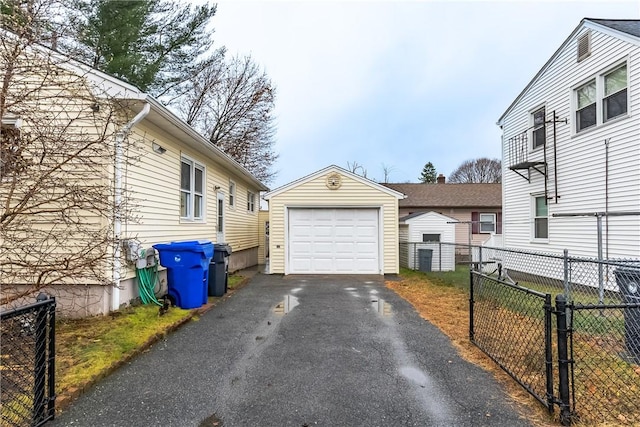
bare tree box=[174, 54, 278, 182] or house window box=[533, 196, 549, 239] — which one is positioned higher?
bare tree box=[174, 54, 278, 182]

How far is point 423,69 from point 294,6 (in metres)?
5.43

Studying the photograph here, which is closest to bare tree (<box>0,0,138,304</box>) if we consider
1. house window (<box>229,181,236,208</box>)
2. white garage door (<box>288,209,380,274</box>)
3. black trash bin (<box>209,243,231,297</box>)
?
black trash bin (<box>209,243,231,297</box>)

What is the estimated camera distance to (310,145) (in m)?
27.6

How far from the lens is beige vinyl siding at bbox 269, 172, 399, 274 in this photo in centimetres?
1127

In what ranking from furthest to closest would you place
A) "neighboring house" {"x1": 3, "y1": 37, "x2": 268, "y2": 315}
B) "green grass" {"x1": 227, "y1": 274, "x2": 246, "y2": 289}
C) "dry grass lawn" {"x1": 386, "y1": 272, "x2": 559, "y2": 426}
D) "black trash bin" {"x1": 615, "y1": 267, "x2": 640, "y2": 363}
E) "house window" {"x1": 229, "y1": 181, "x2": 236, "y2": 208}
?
1. "house window" {"x1": 229, "y1": 181, "x2": 236, "y2": 208}
2. "green grass" {"x1": 227, "y1": 274, "x2": 246, "y2": 289}
3. "neighboring house" {"x1": 3, "y1": 37, "x2": 268, "y2": 315}
4. "black trash bin" {"x1": 615, "y1": 267, "x2": 640, "y2": 363}
5. "dry grass lawn" {"x1": 386, "y1": 272, "x2": 559, "y2": 426}

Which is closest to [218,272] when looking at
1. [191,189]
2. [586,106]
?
[191,189]

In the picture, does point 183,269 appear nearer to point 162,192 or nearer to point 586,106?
point 162,192

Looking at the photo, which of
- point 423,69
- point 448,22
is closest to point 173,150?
point 448,22

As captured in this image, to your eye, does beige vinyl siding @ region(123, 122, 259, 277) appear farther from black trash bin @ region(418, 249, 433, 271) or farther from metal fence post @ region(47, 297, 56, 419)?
black trash bin @ region(418, 249, 433, 271)

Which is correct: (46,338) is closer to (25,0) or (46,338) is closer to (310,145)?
(25,0)

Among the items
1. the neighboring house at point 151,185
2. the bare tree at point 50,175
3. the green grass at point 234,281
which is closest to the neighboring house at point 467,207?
the green grass at point 234,281

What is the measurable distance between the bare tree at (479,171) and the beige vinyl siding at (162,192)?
39.2 meters

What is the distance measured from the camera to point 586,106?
30.3 ft

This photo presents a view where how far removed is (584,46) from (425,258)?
748cm
